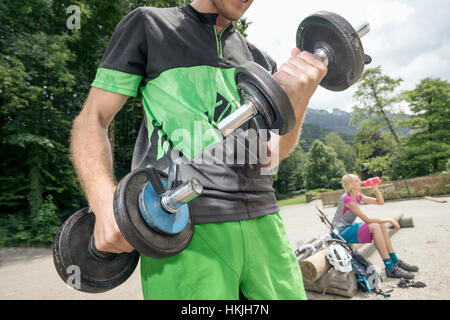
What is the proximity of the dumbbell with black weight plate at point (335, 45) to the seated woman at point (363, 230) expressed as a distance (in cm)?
450

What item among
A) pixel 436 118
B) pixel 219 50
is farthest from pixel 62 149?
pixel 436 118

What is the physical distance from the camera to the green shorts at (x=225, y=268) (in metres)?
0.98

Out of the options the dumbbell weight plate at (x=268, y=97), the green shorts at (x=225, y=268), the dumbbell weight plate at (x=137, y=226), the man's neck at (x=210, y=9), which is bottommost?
the green shorts at (x=225, y=268)

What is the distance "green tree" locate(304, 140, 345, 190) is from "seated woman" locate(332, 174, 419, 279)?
45982 millimetres

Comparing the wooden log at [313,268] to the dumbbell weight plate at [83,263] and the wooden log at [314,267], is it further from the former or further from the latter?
the dumbbell weight plate at [83,263]

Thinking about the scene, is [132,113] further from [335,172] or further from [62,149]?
[335,172]

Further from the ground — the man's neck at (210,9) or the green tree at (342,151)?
the green tree at (342,151)

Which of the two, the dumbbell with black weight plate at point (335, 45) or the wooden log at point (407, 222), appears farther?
the wooden log at point (407, 222)

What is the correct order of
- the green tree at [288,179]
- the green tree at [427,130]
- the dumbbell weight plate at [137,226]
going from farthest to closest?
the green tree at [288,179] < the green tree at [427,130] < the dumbbell weight plate at [137,226]

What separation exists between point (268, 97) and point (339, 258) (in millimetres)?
4121

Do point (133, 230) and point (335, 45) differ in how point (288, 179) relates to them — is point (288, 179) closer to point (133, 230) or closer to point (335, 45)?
point (335, 45)

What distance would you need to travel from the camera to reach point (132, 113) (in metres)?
13.9

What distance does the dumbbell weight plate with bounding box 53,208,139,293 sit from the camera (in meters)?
1.07

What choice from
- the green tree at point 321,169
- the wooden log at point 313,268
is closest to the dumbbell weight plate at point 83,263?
A: the wooden log at point 313,268
